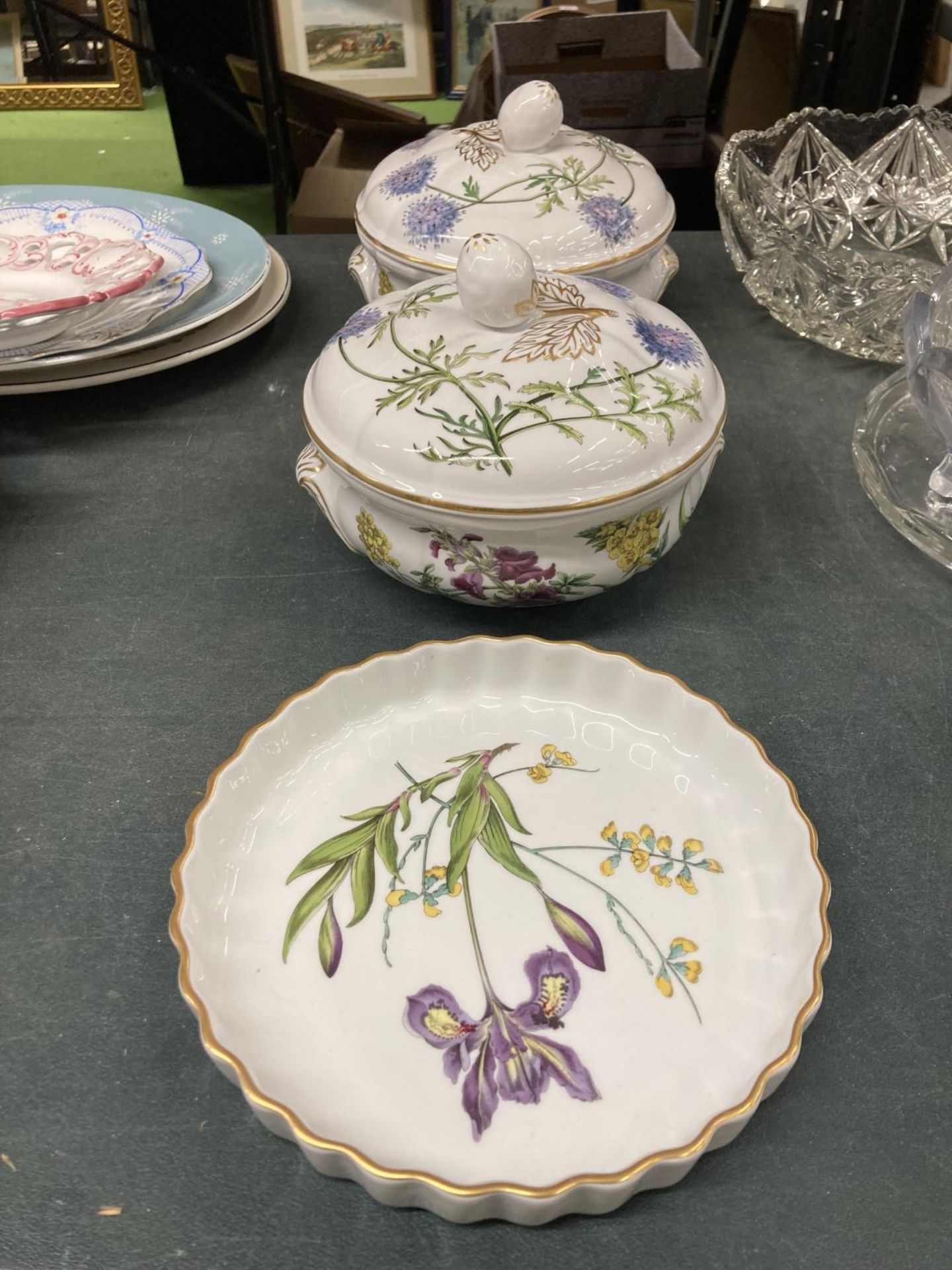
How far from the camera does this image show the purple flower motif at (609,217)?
→ 0.75 meters

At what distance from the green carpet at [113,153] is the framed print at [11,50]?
0.06 metres

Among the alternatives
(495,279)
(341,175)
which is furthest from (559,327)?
(341,175)

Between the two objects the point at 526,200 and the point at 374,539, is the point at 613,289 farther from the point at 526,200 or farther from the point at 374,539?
the point at 374,539

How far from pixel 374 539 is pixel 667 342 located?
0.23 m

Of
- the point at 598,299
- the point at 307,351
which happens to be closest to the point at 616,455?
the point at 598,299

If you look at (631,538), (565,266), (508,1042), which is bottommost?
(508,1042)

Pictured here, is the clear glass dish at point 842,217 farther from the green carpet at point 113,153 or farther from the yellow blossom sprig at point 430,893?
the green carpet at point 113,153

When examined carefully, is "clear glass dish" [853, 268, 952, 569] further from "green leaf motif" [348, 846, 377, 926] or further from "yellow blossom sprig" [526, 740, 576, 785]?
"green leaf motif" [348, 846, 377, 926]

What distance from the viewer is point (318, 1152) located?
1.28ft

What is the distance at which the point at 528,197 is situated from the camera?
29.2 inches

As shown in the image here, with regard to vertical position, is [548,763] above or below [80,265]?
below

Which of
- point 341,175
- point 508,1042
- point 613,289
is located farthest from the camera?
point 341,175

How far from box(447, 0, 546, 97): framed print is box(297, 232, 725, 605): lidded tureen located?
4.90 feet

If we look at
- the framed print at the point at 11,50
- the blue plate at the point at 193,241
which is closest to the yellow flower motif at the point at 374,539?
the blue plate at the point at 193,241
